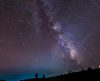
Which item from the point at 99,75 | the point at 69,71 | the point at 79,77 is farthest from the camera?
the point at 69,71

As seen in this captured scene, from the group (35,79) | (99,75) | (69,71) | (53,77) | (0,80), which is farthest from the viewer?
(0,80)

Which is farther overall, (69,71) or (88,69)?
(69,71)

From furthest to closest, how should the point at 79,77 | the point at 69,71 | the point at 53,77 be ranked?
the point at 53,77 → the point at 69,71 → the point at 79,77

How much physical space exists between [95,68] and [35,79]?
44.0ft

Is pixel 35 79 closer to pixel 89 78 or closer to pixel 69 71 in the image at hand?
pixel 69 71

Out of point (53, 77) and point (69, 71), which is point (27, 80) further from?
point (69, 71)

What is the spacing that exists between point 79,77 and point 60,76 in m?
4.32

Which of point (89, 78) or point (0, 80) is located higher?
point (0, 80)

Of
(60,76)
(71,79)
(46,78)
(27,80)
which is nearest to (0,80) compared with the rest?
(27,80)

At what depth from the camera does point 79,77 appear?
29125 millimetres

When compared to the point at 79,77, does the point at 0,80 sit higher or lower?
higher

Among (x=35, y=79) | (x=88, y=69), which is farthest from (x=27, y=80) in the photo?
(x=88, y=69)

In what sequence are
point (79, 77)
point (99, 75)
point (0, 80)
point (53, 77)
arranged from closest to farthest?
point (99, 75)
point (79, 77)
point (53, 77)
point (0, 80)

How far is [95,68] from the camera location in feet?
91.5
